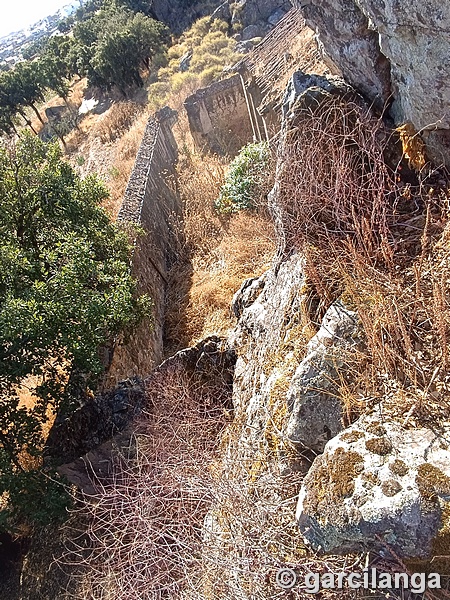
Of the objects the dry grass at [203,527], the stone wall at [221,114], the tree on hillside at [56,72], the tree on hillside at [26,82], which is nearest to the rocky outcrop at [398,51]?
the dry grass at [203,527]

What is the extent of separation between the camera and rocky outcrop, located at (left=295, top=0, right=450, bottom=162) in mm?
3484

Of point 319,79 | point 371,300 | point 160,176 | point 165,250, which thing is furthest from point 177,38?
point 371,300

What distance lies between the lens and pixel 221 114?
16.5 metres

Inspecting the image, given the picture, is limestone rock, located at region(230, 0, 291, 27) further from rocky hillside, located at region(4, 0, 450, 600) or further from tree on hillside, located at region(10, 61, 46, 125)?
rocky hillside, located at region(4, 0, 450, 600)

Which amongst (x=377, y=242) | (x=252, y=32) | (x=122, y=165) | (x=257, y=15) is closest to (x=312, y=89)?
(x=377, y=242)

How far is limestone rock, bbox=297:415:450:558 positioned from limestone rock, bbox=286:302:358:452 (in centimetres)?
38

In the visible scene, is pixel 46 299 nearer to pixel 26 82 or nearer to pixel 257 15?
pixel 257 15

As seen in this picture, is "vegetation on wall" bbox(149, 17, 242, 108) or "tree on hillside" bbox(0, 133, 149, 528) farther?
"vegetation on wall" bbox(149, 17, 242, 108)

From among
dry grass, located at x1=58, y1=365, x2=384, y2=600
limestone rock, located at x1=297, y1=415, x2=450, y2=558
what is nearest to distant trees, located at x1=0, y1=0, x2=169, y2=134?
dry grass, located at x1=58, y1=365, x2=384, y2=600

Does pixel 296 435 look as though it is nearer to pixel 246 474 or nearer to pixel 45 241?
pixel 246 474

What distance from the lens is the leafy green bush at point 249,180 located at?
11.2m

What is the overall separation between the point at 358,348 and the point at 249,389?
2.10 m

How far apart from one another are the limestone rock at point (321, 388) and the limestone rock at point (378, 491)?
38cm

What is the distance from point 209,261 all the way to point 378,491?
9407mm
